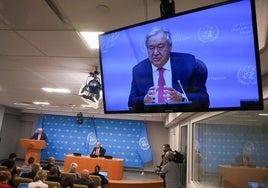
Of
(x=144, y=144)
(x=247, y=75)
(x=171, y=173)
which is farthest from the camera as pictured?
(x=144, y=144)

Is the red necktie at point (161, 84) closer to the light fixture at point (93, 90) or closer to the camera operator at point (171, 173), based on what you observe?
the light fixture at point (93, 90)

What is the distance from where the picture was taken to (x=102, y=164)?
29.5ft

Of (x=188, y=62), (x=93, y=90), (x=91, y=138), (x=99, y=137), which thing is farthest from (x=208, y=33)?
(x=91, y=138)

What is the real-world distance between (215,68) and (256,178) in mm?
1833

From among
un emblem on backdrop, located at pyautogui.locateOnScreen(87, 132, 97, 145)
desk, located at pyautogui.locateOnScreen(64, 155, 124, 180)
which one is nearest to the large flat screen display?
desk, located at pyautogui.locateOnScreen(64, 155, 124, 180)

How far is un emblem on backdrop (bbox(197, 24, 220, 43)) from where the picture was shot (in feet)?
4.31

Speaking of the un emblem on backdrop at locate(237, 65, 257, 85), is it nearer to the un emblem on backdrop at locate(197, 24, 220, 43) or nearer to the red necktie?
the un emblem on backdrop at locate(197, 24, 220, 43)

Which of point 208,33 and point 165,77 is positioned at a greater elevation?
point 208,33

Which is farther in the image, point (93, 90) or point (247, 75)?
point (93, 90)

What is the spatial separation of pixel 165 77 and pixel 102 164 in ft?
26.8

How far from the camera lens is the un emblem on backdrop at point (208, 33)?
131 cm

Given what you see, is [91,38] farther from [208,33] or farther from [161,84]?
[208,33]

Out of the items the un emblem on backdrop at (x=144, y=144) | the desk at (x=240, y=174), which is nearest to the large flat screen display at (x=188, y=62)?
the desk at (x=240, y=174)

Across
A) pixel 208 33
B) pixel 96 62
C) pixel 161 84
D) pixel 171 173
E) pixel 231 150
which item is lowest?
pixel 171 173
